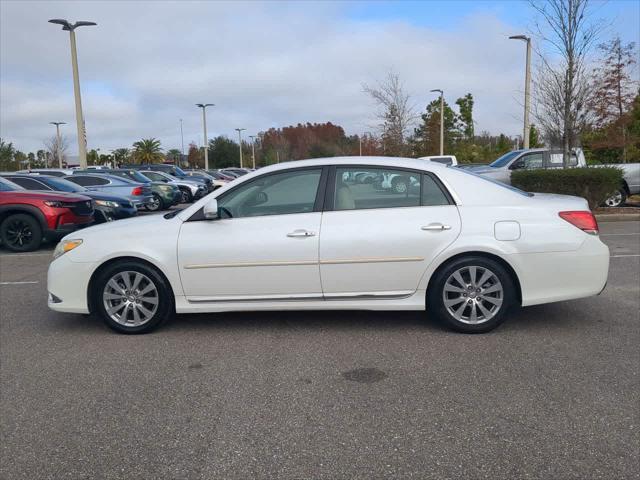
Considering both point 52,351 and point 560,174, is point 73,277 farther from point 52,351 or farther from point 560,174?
point 560,174

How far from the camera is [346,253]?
4.90 meters

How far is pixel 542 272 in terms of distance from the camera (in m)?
4.91

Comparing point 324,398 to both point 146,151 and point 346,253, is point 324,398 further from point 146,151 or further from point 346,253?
point 146,151

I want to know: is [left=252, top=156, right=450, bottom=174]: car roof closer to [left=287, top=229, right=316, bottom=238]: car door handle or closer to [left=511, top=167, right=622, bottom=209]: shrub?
[left=287, top=229, right=316, bottom=238]: car door handle

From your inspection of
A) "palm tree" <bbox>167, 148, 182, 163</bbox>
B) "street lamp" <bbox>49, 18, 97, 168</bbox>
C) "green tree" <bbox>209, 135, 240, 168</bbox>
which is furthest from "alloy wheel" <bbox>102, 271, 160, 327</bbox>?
"palm tree" <bbox>167, 148, 182, 163</bbox>

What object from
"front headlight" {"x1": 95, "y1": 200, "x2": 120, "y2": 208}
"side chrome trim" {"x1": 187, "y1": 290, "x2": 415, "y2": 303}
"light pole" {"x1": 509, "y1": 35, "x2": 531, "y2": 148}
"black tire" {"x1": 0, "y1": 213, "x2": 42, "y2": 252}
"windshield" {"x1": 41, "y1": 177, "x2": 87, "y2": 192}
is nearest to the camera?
"side chrome trim" {"x1": 187, "y1": 290, "x2": 415, "y2": 303}

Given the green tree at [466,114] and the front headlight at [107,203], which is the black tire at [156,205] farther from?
the green tree at [466,114]

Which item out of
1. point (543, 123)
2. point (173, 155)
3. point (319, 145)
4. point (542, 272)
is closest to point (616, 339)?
point (542, 272)

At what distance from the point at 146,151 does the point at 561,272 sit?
81209 mm

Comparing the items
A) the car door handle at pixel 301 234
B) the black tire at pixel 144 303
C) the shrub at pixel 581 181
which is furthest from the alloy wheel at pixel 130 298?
the shrub at pixel 581 181

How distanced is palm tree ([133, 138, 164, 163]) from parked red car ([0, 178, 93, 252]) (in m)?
72.8

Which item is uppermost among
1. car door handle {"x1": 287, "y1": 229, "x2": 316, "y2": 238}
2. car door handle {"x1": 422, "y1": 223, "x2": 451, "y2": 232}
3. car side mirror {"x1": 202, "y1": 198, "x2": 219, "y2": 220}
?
car side mirror {"x1": 202, "y1": 198, "x2": 219, "y2": 220}

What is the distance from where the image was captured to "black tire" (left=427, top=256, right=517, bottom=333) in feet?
16.1

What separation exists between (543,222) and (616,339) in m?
1.14
